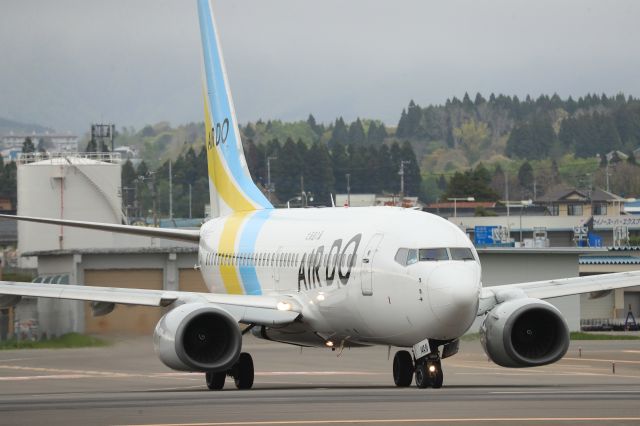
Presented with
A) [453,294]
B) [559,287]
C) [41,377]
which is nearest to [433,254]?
[453,294]

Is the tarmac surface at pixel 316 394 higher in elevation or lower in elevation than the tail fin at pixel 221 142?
lower

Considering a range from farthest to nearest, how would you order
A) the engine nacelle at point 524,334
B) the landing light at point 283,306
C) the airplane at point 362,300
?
the landing light at point 283,306 → the engine nacelle at point 524,334 → the airplane at point 362,300

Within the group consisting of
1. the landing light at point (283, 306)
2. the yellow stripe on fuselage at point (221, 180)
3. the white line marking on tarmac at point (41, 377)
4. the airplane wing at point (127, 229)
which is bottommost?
the white line marking on tarmac at point (41, 377)

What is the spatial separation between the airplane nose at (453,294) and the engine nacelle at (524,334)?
1.78 meters

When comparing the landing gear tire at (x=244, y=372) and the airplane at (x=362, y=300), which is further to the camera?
the landing gear tire at (x=244, y=372)

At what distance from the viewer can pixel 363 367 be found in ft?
147

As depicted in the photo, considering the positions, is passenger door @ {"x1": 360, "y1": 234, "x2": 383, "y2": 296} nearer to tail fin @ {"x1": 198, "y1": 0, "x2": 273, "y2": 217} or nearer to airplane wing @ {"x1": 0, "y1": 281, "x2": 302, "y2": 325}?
airplane wing @ {"x1": 0, "y1": 281, "x2": 302, "y2": 325}

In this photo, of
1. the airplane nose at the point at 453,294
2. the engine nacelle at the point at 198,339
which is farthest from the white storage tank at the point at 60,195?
the airplane nose at the point at 453,294

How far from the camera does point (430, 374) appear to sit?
2923 centimetres

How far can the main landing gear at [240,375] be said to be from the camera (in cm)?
3294

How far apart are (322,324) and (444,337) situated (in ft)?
15.9

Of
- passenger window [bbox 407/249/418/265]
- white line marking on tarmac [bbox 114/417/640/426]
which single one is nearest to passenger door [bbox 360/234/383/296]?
passenger window [bbox 407/249/418/265]

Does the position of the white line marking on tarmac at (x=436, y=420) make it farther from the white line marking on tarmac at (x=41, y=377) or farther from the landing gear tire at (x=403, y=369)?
the white line marking on tarmac at (x=41, y=377)

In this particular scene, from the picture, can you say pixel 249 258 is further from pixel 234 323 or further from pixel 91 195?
pixel 91 195
